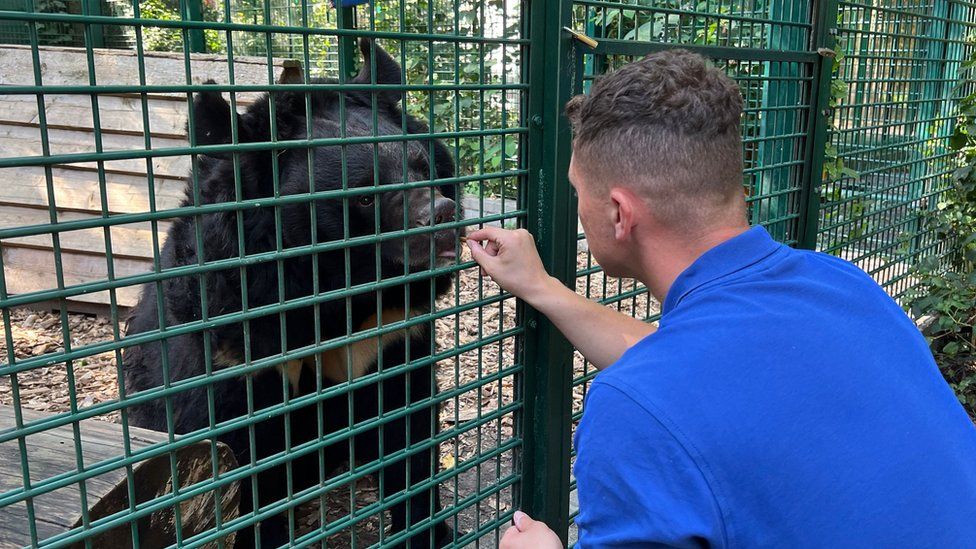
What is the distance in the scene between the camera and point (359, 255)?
2.99m

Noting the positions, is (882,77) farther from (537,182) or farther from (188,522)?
(188,522)

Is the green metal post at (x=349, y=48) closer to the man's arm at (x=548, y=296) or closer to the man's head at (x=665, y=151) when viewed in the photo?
the man's arm at (x=548, y=296)

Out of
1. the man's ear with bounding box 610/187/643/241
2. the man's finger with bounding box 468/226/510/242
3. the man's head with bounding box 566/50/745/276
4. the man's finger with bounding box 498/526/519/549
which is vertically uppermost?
the man's head with bounding box 566/50/745/276

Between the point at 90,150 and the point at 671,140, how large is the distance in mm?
5746

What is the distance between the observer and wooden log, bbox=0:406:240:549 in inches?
72.2

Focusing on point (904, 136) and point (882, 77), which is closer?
point (882, 77)

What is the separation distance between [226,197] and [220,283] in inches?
11.8

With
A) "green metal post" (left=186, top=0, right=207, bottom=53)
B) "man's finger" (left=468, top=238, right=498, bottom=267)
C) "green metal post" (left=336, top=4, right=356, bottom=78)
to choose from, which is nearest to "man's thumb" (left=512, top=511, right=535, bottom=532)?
"man's finger" (left=468, top=238, right=498, bottom=267)

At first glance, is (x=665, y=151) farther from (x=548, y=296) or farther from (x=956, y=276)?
(x=956, y=276)

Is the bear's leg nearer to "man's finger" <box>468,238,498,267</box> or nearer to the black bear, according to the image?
the black bear

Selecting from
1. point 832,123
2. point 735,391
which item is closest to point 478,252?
point 735,391

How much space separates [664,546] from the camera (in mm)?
1368

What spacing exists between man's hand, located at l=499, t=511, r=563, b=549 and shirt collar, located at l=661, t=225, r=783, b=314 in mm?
606

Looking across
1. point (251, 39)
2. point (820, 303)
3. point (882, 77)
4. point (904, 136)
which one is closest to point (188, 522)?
point (820, 303)
